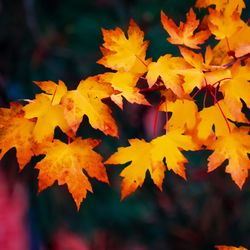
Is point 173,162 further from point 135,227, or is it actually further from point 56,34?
point 56,34

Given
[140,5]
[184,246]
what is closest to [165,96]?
[140,5]

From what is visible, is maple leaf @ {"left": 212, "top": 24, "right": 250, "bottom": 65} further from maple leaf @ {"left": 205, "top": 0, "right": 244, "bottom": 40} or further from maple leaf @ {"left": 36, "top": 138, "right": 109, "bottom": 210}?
maple leaf @ {"left": 36, "top": 138, "right": 109, "bottom": 210}

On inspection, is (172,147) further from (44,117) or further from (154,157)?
(44,117)

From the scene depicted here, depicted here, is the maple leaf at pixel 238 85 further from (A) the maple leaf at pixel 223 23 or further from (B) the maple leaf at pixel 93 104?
(B) the maple leaf at pixel 93 104

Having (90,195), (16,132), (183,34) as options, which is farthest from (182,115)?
(90,195)

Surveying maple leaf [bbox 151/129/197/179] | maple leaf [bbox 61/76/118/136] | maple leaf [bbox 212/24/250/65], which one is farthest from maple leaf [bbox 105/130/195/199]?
maple leaf [bbox 212/24/250/65]

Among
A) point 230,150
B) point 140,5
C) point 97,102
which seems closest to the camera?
point 97,102

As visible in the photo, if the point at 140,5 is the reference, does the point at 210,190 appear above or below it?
below

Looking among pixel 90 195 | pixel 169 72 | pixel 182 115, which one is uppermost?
pixel 169 72

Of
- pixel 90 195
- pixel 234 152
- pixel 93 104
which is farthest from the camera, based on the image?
pixel 90 195
